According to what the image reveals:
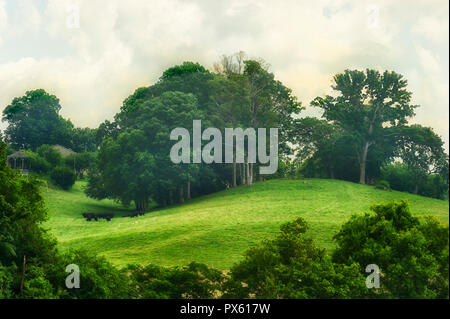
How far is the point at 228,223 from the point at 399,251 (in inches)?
468

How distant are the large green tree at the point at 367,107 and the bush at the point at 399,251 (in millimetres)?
12048

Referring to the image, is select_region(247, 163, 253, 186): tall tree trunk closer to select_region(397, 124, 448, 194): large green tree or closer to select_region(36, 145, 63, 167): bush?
select_region(397, 124, 448, 194): large green tree

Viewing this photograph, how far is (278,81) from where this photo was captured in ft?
135

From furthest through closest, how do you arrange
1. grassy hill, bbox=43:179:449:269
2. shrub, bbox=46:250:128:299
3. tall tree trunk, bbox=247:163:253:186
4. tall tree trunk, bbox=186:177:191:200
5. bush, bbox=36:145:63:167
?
tall tree trunk, bbox=186:177:191:200 → tall tree trunk, bbox=247:163:253:186 → bush, bbox=36:145:63:167 → grassy hill, bbox=43:179:449:269 → shrub, bbox=46:250:128:299

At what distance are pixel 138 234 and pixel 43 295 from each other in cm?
1235

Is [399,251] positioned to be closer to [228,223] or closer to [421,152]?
[421,152]

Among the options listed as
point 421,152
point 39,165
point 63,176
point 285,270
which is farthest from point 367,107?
point 63,176

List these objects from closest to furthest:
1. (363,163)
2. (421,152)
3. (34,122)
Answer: (421,152)
(363,163)
(34,122)

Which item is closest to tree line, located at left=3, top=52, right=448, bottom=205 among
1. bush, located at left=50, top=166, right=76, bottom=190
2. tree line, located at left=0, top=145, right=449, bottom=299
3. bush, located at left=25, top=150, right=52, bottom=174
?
bush, located at left=25, top=150, right=52, bottom=174

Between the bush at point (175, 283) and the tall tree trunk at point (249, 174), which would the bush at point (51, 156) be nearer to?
the tall tree trunk at point (249, 174)

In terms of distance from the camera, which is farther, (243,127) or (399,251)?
(243,127)

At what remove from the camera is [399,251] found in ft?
41.5

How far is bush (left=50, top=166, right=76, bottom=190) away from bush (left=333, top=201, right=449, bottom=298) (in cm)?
2563

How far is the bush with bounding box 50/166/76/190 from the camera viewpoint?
115 feet
